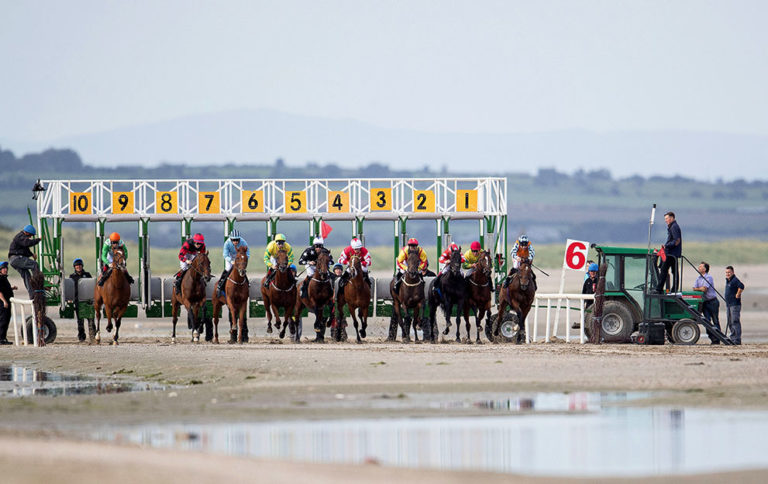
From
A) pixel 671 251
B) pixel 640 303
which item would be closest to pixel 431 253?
pixel 640 303

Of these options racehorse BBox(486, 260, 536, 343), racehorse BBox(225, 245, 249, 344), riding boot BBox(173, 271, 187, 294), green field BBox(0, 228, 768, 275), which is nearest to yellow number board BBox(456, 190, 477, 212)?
racehorse BBox(486, 260, 536, 343)

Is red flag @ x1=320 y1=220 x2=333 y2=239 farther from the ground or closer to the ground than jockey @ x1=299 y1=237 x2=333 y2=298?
farther from the ground

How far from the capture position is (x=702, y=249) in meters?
104

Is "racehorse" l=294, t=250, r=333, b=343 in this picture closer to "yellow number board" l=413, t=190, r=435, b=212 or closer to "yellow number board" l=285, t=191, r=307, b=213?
"yellow number board" l=285, t=191, r=307, b=213

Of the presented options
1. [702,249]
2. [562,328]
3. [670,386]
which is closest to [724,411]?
[670,386]

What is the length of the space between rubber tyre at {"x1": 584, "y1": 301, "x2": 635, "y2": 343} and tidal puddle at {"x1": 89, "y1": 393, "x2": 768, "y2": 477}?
12029 millimetres

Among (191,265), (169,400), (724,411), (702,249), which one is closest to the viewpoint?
(724,411)

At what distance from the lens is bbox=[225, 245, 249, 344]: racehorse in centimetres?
2752

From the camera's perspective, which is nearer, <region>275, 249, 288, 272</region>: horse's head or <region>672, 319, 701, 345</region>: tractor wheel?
<region>672, 319, 701, 345</region>: tractor wheel

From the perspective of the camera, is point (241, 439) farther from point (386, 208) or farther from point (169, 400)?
point (386, 208)

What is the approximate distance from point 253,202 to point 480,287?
20.8ft

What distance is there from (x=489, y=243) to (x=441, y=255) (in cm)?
149

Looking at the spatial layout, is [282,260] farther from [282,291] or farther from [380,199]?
[380,199]

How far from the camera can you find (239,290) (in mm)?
27797
